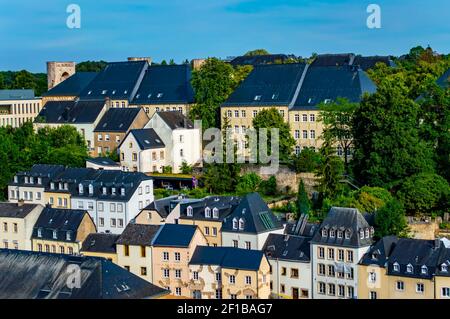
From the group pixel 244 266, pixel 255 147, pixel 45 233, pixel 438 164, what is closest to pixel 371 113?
pixel 438 164

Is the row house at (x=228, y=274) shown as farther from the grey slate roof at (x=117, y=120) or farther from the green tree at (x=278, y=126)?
the grey slate roof at (x=117, y=120)

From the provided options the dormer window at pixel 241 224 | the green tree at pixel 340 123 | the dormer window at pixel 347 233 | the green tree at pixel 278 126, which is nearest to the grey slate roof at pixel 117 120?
the green tree at pixel 278 126

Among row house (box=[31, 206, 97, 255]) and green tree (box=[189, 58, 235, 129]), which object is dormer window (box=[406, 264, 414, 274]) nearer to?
row house (box=[31, 206, 97, 255])

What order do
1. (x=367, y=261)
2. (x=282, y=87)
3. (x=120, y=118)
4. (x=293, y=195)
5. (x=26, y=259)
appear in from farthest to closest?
(x=120, y=118) < (x=282, y=87) < (x=293, y=195) < (x=367, y=261) < (x=26, y=259)

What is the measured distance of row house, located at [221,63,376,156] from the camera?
2222 inches

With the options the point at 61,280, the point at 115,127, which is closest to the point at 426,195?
the point at 61,280

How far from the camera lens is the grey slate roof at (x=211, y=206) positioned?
143 feet

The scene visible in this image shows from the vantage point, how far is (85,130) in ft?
214

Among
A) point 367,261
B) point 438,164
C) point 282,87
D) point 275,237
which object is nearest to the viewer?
point 367,261

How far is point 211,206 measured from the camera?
145ft

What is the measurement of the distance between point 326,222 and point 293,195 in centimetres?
1065

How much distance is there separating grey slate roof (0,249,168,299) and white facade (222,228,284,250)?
30.5 ft

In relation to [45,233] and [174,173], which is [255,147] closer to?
[174,173]

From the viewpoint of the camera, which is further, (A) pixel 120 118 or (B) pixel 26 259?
(A) pixel 120 118
